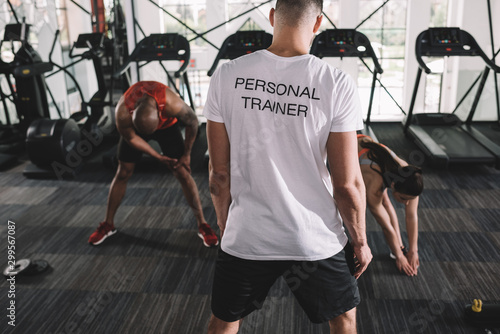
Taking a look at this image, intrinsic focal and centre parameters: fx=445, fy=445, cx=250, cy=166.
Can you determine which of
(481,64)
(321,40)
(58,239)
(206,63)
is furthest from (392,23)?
(58,239)

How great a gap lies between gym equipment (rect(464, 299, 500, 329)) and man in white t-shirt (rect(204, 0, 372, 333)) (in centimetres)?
107

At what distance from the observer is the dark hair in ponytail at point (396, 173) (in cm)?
220

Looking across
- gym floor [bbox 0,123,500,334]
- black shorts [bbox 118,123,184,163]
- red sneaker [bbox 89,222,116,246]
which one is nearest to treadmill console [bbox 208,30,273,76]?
gym floor [bbox 0,123,500,334]

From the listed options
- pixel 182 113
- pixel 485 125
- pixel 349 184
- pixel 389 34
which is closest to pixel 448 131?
pixel 485 125

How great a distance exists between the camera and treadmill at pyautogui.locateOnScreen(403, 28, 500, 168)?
4.34 metres

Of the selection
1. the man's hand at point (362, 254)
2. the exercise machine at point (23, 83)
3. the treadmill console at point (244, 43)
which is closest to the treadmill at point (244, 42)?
the treadmill console at point (244, 43)

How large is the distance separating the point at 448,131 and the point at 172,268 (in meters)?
3.84

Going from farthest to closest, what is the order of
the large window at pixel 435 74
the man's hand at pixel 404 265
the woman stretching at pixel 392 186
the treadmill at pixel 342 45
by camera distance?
the large window at pixel 435 74
the treadmill at pixel 342 45
the man's hand at pixel 404 265
the woman stretching at pixel 392 186

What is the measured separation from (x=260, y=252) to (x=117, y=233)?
84.5 inches

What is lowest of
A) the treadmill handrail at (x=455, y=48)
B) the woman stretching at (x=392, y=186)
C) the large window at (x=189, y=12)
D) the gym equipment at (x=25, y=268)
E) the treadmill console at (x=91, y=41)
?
the gym equipment at (x=25, y=268)

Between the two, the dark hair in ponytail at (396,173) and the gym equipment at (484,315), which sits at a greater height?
the dark hair in ponytail at (396,173)

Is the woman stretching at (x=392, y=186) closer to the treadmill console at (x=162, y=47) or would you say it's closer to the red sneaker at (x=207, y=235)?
the red sneaker at (x=207, y=235)

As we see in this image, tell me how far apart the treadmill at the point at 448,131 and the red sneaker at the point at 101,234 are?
122 inches

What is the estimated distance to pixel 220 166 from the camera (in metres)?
1.38
